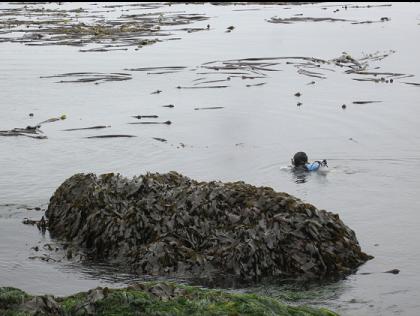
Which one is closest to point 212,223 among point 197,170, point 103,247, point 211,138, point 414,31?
point 103,247

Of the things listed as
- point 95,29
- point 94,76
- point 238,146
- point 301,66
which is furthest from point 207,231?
point 95,29

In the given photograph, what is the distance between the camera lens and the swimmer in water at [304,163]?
1448 cm

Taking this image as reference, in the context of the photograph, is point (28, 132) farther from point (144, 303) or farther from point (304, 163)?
point (144, 303)

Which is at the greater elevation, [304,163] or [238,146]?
[304,163]

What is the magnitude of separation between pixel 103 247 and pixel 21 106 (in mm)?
13629

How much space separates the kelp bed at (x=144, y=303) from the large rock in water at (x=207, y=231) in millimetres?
1972

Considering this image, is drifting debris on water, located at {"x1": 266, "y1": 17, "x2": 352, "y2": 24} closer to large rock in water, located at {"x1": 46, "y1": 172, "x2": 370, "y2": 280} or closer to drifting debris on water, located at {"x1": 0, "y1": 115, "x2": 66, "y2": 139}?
drifting debris on water, located at {"x1": 0, "y1": 115, "x2": 66, "y2": 139}

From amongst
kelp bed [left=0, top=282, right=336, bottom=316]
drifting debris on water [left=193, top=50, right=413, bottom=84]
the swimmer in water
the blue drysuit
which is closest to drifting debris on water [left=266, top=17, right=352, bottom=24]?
Answer: drifting debris on water [left=193, top=50, right=413, bottom=84]

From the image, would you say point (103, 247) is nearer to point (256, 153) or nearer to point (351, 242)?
point (351, 242)

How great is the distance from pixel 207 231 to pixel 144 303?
3.01 m

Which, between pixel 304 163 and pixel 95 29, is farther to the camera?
pixel 95 29

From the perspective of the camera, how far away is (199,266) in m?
9.30

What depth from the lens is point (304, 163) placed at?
14695mm

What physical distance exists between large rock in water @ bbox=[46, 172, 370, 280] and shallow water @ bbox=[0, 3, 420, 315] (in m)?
0.40
